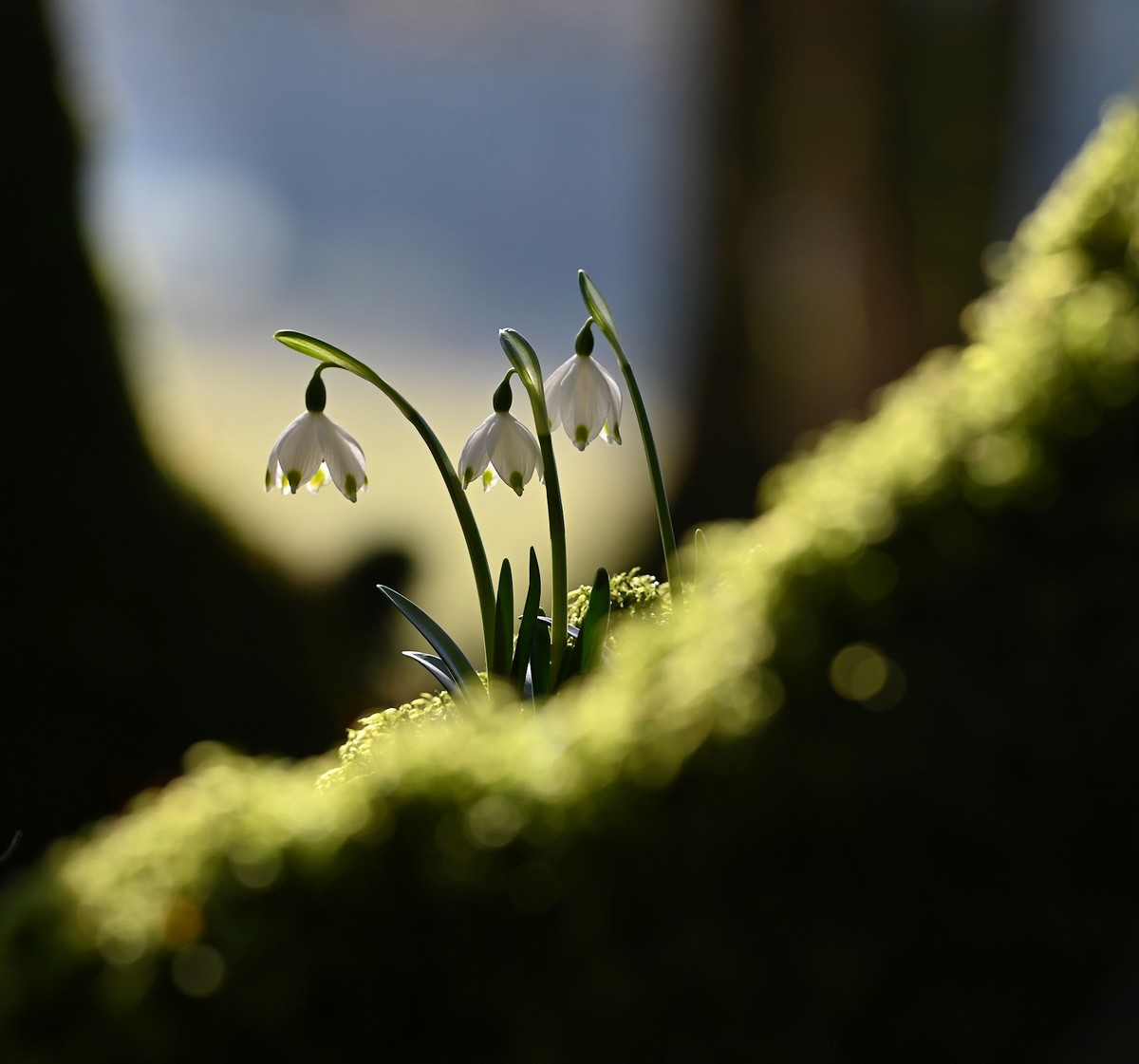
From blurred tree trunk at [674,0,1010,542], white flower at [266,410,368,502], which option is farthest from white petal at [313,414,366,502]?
blurred tree trunk at [674,0,1010,542]

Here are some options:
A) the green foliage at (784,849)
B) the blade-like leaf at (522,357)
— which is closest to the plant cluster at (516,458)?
the blade-like leaf at (522,357)

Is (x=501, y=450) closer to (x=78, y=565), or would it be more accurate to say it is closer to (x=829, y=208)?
(x=78, y=565)

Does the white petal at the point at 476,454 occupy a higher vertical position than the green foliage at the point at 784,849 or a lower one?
higher

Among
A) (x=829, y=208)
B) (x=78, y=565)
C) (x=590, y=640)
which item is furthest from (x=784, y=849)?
(x=829, y=208)

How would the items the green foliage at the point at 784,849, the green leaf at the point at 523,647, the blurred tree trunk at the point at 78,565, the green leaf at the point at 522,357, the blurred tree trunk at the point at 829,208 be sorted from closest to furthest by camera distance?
1. the green foliage at the point at 784,849
2. the green leaf at the point at 522,357
3. the green leaf at the point at 523,647
4. the blurred tree trunk at the point at 78,565
5. the blurred tree trunk at the point at 829,208

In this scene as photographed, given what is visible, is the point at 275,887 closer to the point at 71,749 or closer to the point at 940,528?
the point at 940,528

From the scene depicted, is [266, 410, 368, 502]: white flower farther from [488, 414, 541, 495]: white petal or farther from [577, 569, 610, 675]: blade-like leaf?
[577, 569, 610, 675]: blade-like leaf

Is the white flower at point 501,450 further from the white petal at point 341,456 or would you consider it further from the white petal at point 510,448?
the white petal at point 341,456
